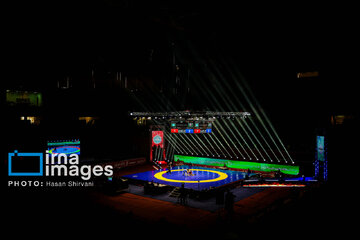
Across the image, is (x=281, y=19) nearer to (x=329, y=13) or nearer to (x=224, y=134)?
(x=329, y=13)

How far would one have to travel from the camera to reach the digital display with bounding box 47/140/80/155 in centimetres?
1671

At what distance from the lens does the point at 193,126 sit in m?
19.6

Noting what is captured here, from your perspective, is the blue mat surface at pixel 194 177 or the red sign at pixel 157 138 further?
the red sign at pixel 157 138

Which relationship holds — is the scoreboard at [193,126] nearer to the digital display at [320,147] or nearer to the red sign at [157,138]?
the red sign at [157,138]

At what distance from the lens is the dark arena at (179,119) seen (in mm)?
8344

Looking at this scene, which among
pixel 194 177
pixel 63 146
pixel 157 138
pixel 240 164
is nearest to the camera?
pixel 194 177

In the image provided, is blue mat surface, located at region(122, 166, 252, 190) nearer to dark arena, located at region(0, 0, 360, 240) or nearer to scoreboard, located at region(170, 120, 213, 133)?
Result: dark arena, located at region(0, 0, 360, 240)

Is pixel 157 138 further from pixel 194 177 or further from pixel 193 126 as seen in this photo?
pixel 194 177

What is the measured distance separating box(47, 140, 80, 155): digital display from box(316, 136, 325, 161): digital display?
612 inches

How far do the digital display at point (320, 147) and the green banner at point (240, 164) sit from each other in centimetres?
460

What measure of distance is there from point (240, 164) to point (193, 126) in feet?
16.0

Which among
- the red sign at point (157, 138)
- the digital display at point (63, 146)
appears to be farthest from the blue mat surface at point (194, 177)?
the digital display at point (63, 146)

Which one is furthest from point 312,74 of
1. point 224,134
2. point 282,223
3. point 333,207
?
point 282,223

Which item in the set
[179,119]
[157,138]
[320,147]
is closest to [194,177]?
[179,119]
